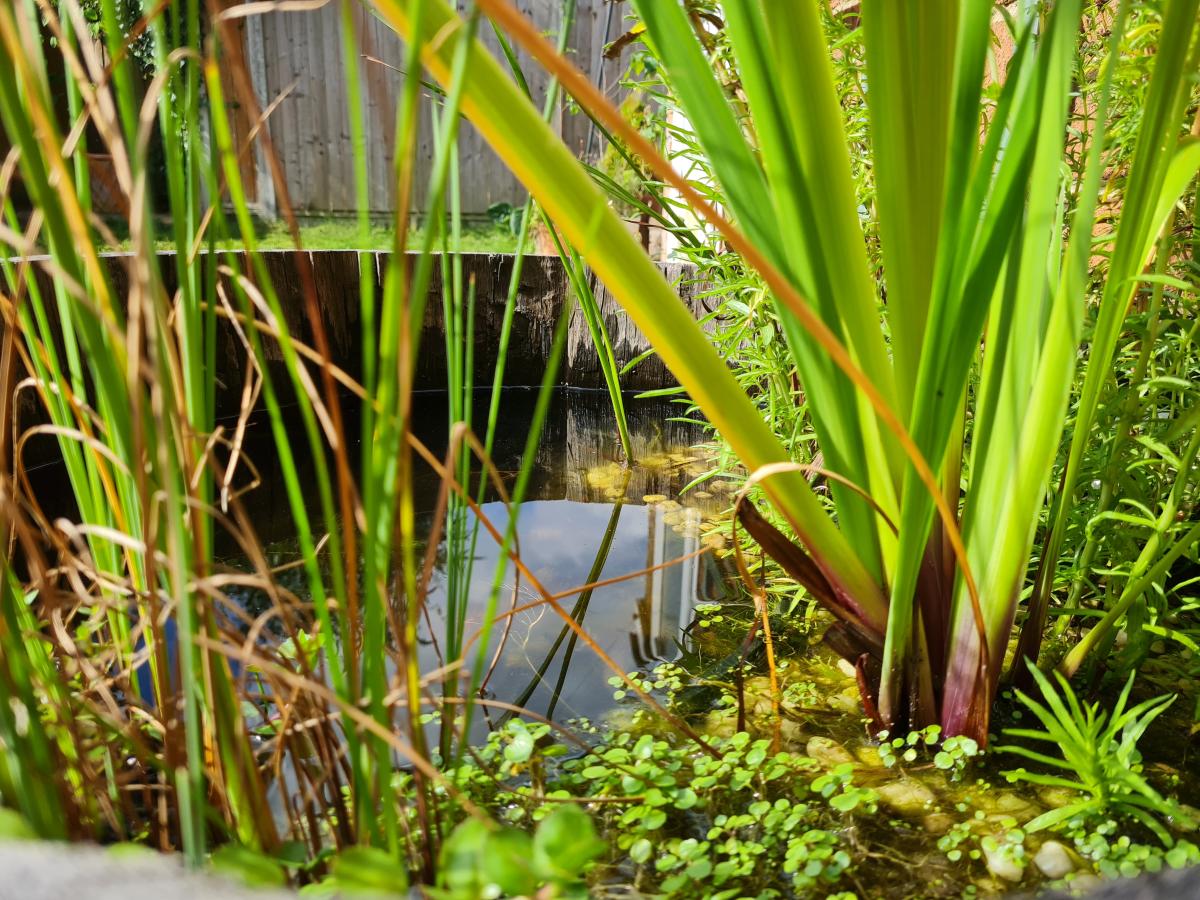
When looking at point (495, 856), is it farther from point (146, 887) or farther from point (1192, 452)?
point (1192, 452)

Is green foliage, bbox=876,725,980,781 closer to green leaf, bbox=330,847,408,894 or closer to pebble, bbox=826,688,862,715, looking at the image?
pebble, bbox=826,688,862,715

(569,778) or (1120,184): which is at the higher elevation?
(1120,184)

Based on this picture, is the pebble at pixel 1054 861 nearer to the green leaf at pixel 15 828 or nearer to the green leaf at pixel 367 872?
the green leaf at pixel 367 872

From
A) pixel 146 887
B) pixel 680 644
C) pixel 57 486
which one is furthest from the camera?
pixel 57 486

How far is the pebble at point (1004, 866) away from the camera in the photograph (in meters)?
0.71

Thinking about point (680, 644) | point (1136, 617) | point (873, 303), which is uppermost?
point (873, 303)

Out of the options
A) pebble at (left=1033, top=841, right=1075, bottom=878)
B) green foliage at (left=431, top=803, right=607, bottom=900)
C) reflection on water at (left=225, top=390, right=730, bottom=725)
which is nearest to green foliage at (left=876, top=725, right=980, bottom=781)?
pebble at (left=1033, top=841, right=1075, bottom=878)

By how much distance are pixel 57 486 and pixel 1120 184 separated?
2.10 metres

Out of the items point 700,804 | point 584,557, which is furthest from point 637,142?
point 584,557

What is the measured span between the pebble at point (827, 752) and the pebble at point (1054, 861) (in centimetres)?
20

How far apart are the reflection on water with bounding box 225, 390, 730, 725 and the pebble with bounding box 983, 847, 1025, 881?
0.37 meters

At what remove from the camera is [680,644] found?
1208 millimetres

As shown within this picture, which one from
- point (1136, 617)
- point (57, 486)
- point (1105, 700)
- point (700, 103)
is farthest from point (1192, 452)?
point (57, 486)

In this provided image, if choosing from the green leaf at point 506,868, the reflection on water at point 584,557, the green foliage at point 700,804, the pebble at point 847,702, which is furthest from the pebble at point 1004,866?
the green leaf at point 506,868
